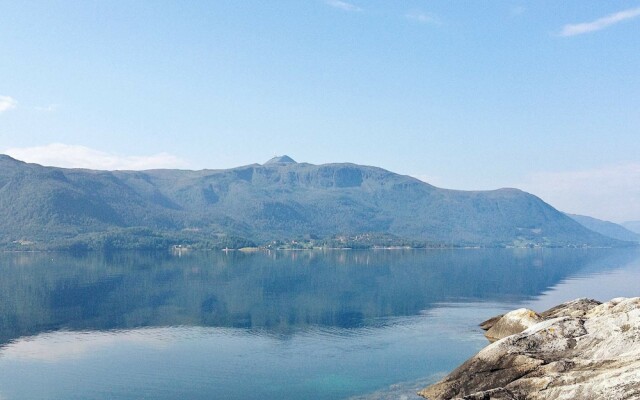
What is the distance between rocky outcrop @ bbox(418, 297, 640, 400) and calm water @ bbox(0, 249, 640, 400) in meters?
8.84

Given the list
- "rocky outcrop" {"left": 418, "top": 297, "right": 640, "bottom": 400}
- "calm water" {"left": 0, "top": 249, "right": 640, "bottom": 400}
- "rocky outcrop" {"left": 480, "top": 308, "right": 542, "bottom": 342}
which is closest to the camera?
"rocky outcrop" {"left": 418, "top": 297, "right": 640, "bottom": 400}

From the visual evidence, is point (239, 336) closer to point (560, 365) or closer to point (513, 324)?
point (513, 324)

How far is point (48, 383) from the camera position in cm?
6612

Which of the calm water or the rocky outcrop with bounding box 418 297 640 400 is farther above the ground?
the rocky outcrop with bounding box 418 297 640 400

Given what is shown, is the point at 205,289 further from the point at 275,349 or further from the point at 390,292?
the point at 275,349

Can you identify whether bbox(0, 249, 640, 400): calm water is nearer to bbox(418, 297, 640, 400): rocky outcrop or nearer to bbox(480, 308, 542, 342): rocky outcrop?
bbox(480, 308, 542, 342): rocky outcrop

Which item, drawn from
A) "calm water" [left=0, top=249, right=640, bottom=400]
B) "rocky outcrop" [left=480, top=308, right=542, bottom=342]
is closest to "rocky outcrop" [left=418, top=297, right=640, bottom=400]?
"calm water" [left=0, top=249, right=640, bottom=400]

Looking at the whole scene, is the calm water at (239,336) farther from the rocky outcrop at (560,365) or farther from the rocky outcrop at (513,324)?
the rocky outcrop at (560,365)

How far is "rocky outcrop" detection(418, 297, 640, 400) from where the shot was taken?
43.1 m

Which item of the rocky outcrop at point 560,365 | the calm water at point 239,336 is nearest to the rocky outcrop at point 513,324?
the calm water at point 239,336

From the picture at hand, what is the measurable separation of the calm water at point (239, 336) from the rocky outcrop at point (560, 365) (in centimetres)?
884

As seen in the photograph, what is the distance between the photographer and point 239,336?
3784 inches

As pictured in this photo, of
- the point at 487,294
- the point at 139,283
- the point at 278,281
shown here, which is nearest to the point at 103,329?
the point at 139,283

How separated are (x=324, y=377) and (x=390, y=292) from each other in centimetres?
9584
